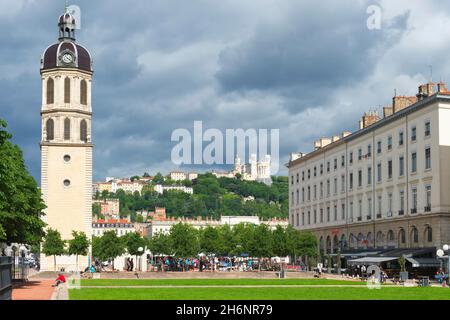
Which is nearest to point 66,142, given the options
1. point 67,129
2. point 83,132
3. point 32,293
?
point 67,129

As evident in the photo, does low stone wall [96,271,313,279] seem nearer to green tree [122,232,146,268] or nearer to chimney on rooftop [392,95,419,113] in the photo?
green tree [122,232,146,268]

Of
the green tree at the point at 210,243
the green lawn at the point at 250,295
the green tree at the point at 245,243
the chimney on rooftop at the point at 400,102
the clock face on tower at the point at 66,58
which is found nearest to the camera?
the green lawn at the point at 250,295

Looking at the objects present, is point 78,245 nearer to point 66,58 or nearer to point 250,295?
point 66,58

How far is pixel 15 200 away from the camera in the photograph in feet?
150

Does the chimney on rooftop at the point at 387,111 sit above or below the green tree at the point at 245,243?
above

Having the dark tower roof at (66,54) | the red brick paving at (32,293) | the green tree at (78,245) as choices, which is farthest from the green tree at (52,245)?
the red brick paving at (32,293)

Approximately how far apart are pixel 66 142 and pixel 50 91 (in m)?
6.40

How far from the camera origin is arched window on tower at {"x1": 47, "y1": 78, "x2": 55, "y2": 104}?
95.0m

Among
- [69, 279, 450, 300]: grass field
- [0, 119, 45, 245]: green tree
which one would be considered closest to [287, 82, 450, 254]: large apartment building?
[69, 279, 450, 300]: grass field

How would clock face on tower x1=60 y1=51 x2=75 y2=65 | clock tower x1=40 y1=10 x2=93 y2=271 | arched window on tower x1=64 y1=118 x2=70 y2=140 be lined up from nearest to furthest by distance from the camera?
clock tower x1=40 y1=10 x2=93 y2=271 < arched window on tower x1=64 y1=118 x2=70 y2=140 < clock face on tower x1=60 y1=51 x2=75 y2=65

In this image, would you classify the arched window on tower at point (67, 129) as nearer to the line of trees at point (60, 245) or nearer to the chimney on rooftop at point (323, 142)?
the line of trees at point (60, 245)

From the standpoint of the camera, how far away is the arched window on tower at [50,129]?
310 feet
